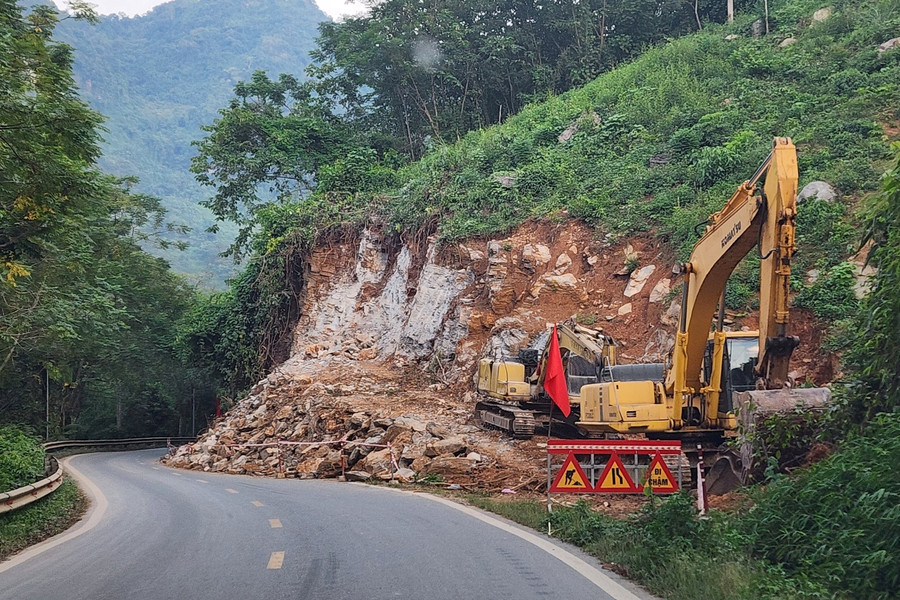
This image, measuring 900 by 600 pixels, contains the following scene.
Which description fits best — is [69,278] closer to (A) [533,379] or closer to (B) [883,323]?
(A) [533,379]

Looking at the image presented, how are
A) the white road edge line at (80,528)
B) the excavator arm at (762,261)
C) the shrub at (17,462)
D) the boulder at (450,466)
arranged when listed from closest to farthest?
1. the white road edge line at (80,528)
2. the excavator arm at (762,261)
3. the shrub at (17,462)
4. the boulder at (450,466)

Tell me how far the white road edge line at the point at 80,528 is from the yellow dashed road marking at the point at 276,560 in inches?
117

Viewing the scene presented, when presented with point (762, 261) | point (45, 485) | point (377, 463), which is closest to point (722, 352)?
point (762, 261)

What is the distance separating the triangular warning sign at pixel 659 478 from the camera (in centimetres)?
1078

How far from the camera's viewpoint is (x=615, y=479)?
1081 cm

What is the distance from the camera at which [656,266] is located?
23.4 metres

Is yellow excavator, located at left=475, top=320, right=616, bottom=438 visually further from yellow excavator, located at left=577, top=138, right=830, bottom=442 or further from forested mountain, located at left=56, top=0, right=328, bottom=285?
forested mountain, located at left=56, top=0, right=328, bottom=285

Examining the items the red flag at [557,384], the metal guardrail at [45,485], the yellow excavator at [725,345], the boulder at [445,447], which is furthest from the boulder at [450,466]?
the metal guardrail at [45,485]

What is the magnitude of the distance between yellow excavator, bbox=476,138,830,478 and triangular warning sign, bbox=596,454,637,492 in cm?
177

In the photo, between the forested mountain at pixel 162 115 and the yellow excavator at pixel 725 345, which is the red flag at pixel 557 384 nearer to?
the yellow excavator at pixel 725 345

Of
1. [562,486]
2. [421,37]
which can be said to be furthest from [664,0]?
[562,486]

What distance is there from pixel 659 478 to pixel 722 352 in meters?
3.22

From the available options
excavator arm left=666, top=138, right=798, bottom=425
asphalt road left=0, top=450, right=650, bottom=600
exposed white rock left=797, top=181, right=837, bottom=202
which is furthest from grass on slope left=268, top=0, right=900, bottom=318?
asphalt road left=0, top=450, right=650, bottom=600

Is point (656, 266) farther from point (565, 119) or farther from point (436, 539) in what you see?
Result: point (436, 539)
